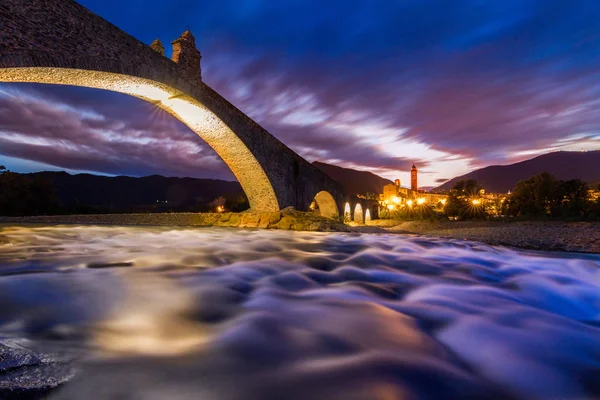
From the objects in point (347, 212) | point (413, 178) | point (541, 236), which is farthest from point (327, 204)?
point (413, 178)

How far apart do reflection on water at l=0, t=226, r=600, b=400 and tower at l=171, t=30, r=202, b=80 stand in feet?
23.8

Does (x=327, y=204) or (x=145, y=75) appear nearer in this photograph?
(x=145, y=75)

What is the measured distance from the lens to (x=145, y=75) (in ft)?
25.0

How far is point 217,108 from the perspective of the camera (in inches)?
408

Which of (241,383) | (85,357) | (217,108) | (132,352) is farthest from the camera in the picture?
(217,108)

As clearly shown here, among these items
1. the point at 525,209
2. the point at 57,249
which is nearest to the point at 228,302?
the point at 57,249

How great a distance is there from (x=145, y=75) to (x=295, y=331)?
8.08m

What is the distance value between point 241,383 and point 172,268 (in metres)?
2.89

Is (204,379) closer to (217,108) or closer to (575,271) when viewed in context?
(575,271)

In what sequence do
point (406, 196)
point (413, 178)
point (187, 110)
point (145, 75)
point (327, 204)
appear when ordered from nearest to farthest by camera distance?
point (145, 75) → point (187, 110) → point (327, 204) → point (406, 196) → point (413, 178)

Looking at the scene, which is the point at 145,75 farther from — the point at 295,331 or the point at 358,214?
the point at 358,214

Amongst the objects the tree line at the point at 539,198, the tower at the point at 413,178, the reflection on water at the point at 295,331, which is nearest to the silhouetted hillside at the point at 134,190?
the tree line at the point at 539,198

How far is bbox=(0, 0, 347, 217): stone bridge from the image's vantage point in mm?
5258

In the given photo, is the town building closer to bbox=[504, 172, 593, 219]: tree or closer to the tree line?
the tree line
